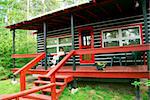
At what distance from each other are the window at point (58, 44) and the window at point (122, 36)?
2.64m

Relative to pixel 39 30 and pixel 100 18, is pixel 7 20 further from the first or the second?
pixel 100 18

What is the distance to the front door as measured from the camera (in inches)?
416

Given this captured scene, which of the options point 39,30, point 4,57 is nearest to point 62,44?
point 39,30

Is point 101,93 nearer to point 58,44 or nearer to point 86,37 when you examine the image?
point 86,37

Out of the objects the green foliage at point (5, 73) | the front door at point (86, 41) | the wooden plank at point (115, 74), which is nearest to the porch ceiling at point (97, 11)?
the front door at point (86, 41)

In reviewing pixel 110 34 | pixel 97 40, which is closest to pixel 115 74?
pixel 110 34

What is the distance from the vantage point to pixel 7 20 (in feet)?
76.9

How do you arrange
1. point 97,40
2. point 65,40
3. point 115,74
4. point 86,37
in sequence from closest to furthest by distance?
1. point 115,74
2. point 97,40
3. point 86,37
4. point 65,40

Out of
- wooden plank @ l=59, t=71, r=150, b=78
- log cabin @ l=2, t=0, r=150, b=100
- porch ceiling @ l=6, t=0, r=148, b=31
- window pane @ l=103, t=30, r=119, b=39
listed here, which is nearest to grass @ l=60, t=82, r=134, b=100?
log cabin @ l=2, t=0, r=150, b=100

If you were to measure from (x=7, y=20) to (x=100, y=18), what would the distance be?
1696cm

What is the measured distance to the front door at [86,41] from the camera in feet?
34.6

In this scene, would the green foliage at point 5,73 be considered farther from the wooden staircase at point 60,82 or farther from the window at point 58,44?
the wooden staircase at point 60,82

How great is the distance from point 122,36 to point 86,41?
235 centimetres

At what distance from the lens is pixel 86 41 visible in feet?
35.9
